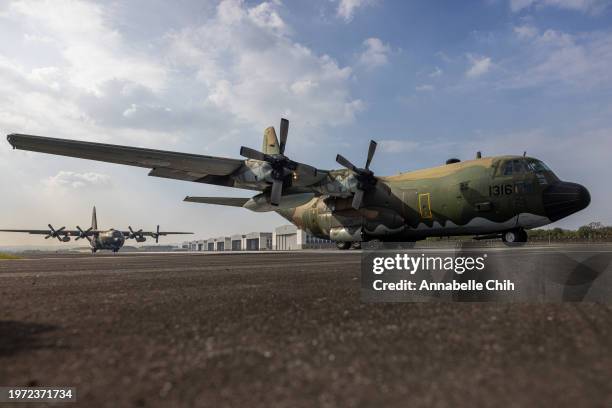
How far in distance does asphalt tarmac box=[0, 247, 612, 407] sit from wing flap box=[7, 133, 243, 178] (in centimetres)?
1199

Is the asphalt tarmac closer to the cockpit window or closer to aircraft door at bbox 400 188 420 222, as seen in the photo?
the cockpit window

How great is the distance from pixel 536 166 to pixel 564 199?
→ 1769 millimetres

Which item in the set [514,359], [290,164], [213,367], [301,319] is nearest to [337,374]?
[213,367]

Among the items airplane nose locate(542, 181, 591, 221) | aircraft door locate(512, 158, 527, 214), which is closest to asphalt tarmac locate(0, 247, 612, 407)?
aircraft door locate(512, 158, 527, 214)

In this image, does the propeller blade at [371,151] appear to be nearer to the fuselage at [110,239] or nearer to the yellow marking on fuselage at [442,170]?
the yellow marking on fuselage at [442,170]

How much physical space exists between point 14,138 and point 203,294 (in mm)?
12035

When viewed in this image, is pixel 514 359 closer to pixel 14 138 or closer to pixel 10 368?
pixel 10 368

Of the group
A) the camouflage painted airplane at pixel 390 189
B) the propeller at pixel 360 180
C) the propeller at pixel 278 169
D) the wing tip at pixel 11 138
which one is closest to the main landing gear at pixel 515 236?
the camouflage painted airplane at pixel 390 189

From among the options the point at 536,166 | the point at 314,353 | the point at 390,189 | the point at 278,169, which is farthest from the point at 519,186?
the point at 314,353

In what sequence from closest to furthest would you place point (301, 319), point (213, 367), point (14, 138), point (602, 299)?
1. point (213, 367)
2. point (301, 319)
3. point (602, 299)
4. point (14, 138)

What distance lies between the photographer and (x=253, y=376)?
1560mm

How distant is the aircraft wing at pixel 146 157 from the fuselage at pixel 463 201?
772 centimetres

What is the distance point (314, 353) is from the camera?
1.87 m

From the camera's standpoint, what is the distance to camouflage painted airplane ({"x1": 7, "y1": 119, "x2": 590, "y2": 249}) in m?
15.5
